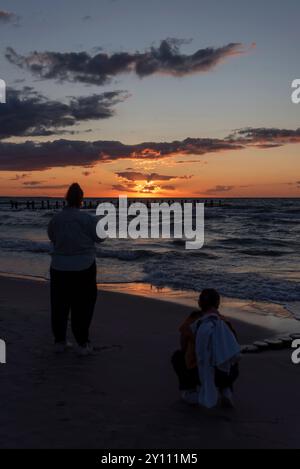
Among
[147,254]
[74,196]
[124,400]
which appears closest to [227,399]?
[124,400]

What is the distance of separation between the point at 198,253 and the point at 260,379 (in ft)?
51.1

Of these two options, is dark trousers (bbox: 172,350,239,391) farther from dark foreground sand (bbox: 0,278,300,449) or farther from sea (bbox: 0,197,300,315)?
sea (bbox: 0,197,300,315)

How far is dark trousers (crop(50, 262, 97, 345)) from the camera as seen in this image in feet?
18.4

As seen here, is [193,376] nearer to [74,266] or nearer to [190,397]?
[190,397]

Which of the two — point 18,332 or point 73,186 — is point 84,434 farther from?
point 18,332

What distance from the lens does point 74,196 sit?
5.59 m

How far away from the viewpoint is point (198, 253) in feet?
68.4

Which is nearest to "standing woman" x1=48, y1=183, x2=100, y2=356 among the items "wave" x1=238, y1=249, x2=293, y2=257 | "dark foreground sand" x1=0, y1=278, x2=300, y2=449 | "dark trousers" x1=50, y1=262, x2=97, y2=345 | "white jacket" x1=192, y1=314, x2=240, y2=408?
"dark trousers" x1=50, y1=262, x2=97, y2=345

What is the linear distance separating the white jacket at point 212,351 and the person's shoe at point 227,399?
0.12 metres

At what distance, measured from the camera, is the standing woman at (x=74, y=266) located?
5.53 metres

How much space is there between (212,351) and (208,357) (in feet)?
0.20

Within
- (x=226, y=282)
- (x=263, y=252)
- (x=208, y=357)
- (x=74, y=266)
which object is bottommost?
(x=263, y=252)
